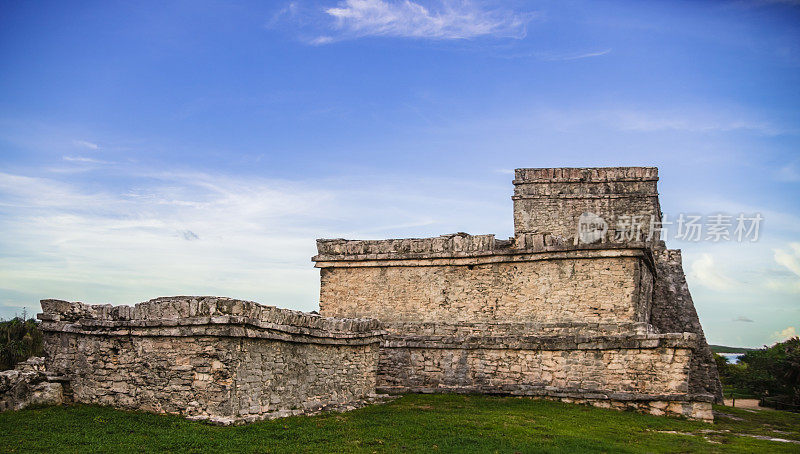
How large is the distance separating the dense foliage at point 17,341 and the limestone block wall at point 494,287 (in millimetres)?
10833

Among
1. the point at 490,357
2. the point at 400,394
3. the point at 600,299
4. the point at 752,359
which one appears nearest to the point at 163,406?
the point at 400,394

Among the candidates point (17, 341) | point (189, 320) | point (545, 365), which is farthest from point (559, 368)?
point (17, 341)

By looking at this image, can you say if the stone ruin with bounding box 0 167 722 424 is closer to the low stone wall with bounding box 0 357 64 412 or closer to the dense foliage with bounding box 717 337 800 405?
the low stone wall with bounding box 0 357 64 412

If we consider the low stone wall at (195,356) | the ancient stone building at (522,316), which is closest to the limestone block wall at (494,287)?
the ancient stone building at (522,316)

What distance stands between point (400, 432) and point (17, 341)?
20252 mm

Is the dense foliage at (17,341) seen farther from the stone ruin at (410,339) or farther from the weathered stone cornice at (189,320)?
the stone ruin at (410,339)

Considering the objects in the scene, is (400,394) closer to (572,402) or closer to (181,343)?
(572,402)

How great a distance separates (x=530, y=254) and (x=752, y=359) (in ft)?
79.0

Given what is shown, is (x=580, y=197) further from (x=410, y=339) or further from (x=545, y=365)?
(x=410, y=339)

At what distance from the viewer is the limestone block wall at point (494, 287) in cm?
1695

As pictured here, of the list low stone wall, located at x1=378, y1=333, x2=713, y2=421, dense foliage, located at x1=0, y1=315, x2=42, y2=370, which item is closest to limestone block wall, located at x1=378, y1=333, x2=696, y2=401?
low stone wall, located at x1=378, y1=333, x2=713, y2=421

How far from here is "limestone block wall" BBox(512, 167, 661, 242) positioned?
80.4ft

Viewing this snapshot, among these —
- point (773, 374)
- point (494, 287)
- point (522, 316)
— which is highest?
point (494, 287)

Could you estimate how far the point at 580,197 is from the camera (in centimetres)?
2458
